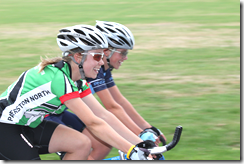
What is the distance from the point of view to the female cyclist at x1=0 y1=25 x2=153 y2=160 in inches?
121

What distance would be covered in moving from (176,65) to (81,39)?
6325 mm

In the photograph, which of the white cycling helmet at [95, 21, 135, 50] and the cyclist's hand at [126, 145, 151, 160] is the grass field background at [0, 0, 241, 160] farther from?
the cyclist's hand at [126, 145, 151, 160]

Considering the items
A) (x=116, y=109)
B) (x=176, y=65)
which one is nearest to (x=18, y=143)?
(x=116, y=109)

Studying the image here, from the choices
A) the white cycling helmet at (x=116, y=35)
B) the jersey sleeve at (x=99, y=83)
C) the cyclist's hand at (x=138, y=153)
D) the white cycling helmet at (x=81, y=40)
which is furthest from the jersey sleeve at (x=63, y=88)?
the white cycling helmet at (x=116, y=35)

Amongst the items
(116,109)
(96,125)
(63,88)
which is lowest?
(116,109)

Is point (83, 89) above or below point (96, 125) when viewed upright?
above

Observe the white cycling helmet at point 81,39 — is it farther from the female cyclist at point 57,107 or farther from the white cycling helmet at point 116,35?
the white cycling helmet at point 116,35

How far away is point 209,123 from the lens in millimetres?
5598

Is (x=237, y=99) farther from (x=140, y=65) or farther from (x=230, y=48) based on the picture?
(x=230, y=48)

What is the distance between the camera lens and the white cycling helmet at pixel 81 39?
3375 mm

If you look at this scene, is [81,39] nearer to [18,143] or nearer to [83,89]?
[83,89]

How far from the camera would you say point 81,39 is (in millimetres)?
3395

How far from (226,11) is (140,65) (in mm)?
12205

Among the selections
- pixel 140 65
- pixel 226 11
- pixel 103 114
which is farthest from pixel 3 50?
pixel 226 11
